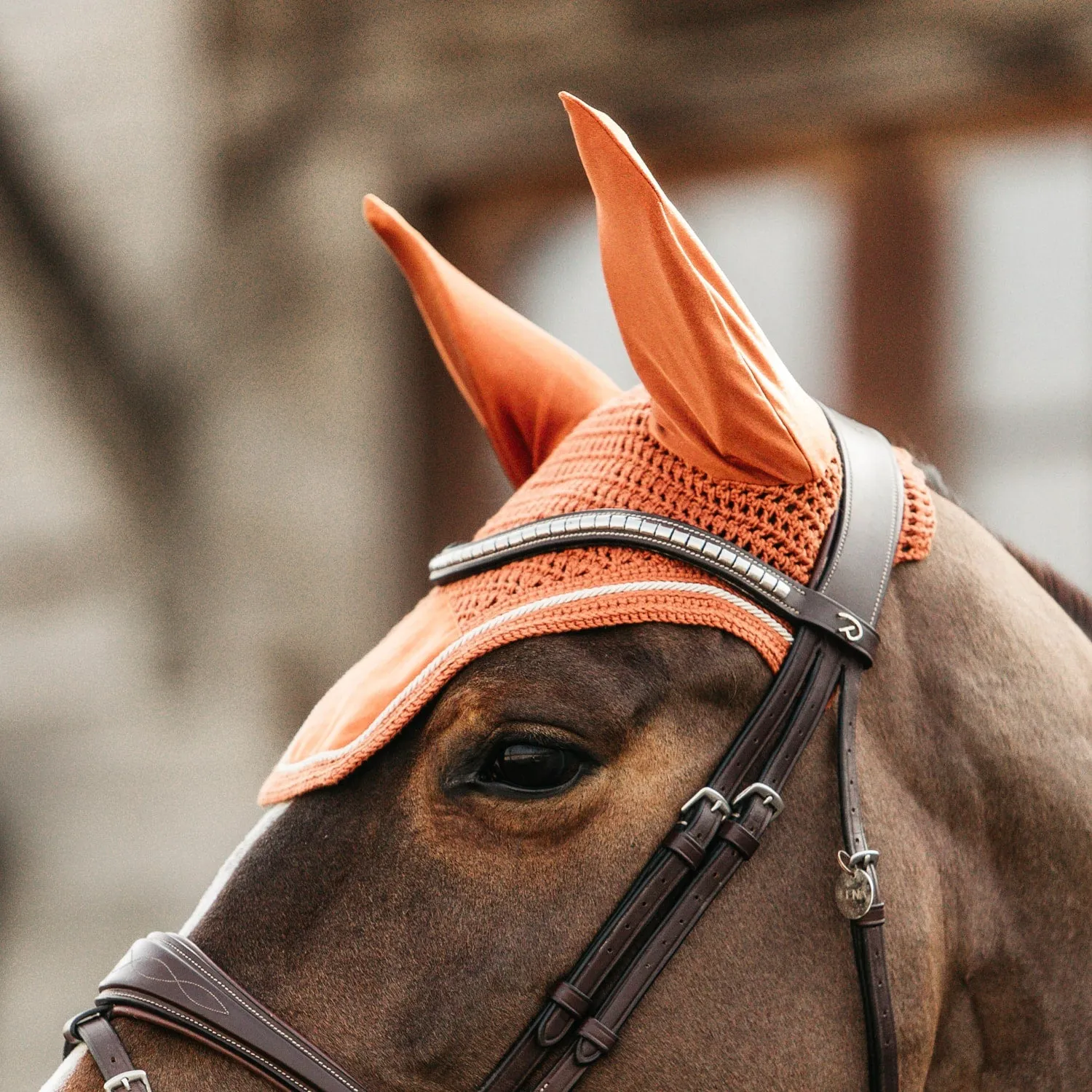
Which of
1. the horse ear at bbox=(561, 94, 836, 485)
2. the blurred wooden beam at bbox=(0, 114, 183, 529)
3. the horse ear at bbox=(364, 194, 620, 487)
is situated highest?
the blurred wooden beam at bbox=(0, 114, 183, 529)

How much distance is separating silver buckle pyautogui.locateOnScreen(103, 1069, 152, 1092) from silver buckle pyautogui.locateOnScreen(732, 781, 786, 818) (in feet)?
1.34

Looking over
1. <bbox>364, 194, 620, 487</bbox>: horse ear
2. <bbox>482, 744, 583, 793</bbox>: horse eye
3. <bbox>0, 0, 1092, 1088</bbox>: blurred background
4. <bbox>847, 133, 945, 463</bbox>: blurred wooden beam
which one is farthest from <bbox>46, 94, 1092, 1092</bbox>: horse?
<bbox>0, 0, 1092, 1088</bbox>: blurred background

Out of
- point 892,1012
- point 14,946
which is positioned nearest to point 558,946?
point 892,1012

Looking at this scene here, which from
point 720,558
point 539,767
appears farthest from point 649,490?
point 539,767

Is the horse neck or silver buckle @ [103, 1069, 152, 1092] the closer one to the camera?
silver buckle @ [103, 1069, 152, 1092]

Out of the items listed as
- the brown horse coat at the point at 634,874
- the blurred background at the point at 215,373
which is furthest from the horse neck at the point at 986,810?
the blurred background at the point at 215,373

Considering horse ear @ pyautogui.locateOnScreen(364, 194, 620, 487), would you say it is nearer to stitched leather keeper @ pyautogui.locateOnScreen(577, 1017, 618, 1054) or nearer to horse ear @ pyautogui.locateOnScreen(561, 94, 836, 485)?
horse ear @ pyautogui.locateOnScreen(561, 94, 836, 485)

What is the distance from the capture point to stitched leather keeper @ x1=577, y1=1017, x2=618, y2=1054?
2.48 ft

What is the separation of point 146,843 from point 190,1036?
233 centimetres

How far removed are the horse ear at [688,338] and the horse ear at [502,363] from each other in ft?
0.90

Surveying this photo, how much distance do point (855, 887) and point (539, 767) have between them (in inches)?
8.8

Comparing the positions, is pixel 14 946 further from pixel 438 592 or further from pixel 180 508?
pixel 438 592

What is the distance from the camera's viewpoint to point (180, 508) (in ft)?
9.78

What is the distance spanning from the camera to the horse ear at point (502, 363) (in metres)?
1.08
